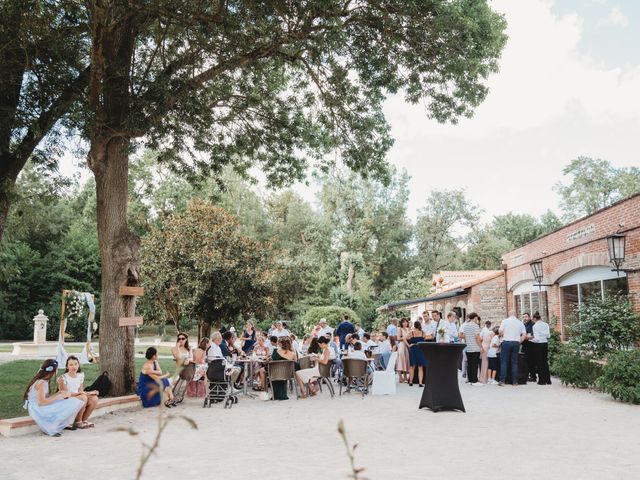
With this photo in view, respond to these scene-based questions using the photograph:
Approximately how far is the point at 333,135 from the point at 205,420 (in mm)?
7368

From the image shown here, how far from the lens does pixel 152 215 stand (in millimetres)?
41406

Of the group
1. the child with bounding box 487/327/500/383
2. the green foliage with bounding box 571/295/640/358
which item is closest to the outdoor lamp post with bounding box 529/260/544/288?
the child with bounding box 487/327/500/383

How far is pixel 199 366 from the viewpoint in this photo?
1177cm

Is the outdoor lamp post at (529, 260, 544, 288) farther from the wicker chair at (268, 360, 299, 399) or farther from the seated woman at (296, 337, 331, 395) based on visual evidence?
the wicker chair at (268, 360, 299, 399)

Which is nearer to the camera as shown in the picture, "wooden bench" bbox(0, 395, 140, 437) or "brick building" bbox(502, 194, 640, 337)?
"wooden bench" bbox(0, 395, 140, 437)

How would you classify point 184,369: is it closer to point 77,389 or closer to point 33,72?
point 77,389

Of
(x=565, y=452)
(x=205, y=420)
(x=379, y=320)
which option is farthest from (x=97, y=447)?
(x=379, y=320)

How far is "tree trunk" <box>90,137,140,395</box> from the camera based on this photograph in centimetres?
1090

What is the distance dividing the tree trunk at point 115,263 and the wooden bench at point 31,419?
26.6 inches

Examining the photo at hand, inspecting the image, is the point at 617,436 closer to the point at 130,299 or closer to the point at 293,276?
the point at 130,299

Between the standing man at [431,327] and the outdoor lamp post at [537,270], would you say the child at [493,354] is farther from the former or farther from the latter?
the outdoor lamp post at [537,270]

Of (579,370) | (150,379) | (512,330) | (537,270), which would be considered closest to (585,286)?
(537,270)

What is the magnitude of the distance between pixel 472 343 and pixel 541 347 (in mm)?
1662

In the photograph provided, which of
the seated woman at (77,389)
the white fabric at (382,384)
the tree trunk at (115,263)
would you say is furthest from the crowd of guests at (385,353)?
the seated woman at (77,389)
